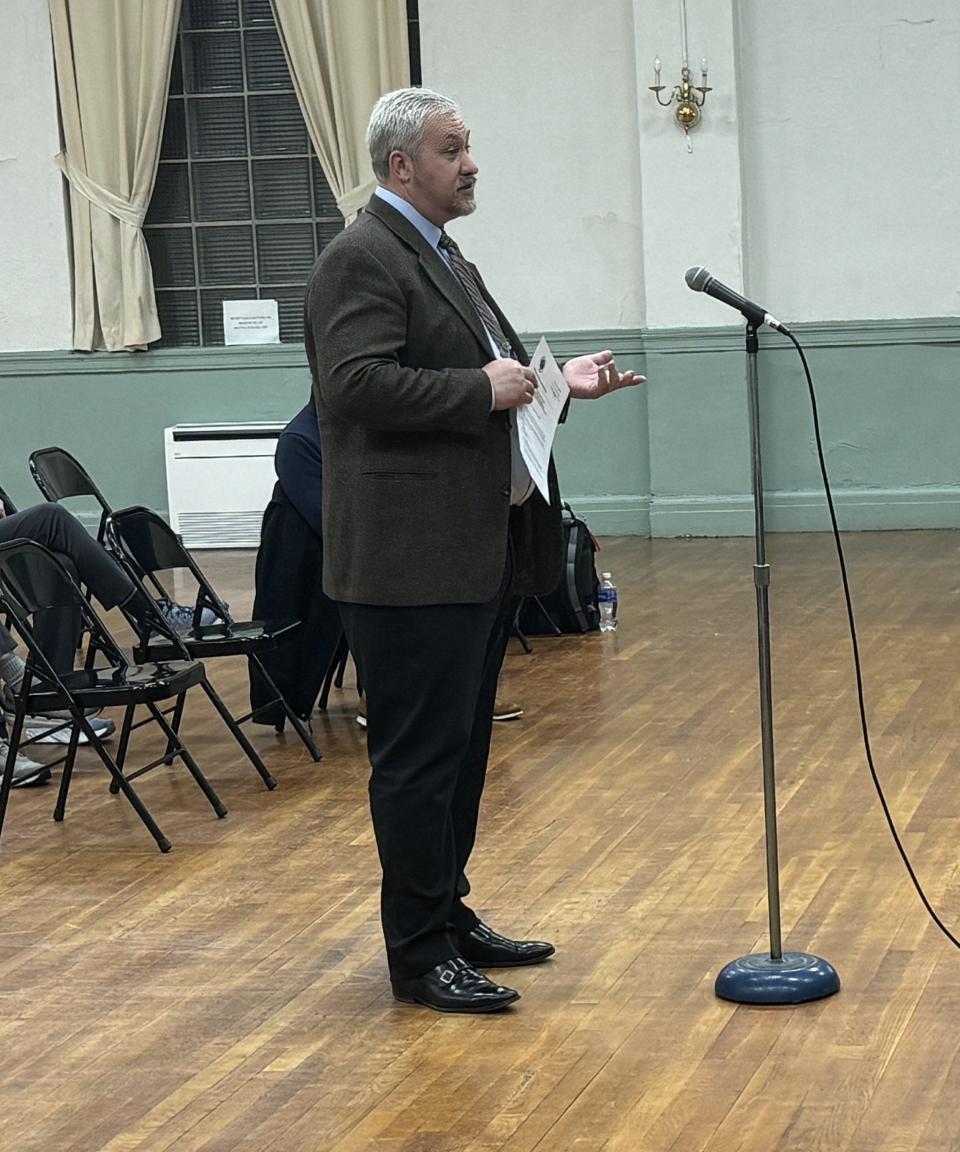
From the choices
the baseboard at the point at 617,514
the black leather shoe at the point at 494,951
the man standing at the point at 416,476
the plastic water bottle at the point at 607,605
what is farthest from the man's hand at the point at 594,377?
the baseboard at the point at 617,514

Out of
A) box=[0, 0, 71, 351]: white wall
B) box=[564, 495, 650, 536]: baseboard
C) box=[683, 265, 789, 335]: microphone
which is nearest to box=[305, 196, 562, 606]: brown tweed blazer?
box=[683, 265, 789, 335]: microphone

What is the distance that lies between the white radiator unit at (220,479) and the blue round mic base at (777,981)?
7228 mm

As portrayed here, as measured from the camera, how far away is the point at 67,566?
18.1 feet

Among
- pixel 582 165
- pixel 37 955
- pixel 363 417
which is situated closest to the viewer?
pixel 363 417

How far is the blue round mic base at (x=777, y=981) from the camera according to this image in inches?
127

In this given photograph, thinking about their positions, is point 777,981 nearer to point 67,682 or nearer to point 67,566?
point 67,682

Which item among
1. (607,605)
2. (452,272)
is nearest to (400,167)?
(452,272)

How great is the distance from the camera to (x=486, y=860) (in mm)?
4199

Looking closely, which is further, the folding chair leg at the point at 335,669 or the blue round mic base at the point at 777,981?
the folding chair leg at the point at 335,669

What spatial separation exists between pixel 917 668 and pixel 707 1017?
3150 millimetres

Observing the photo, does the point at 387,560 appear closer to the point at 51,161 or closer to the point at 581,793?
the point at 581,793

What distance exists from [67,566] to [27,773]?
2.25ft

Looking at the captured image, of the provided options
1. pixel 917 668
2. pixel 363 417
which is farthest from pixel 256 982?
pixel 917 668

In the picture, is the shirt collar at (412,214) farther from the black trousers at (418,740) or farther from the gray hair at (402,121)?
the black trousers at (418,740)
